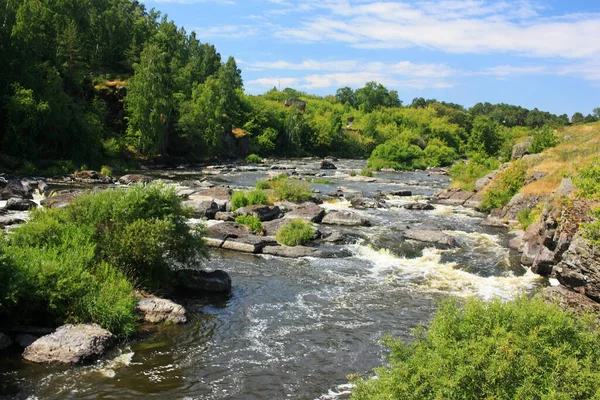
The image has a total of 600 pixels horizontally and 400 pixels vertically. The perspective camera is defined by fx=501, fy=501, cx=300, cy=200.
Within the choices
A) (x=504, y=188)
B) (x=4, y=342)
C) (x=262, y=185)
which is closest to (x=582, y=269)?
(x=4, y=342)

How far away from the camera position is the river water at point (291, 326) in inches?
522

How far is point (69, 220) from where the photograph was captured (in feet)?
64.3

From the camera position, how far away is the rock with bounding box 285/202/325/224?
1436 inches

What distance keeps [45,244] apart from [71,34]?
7317cm

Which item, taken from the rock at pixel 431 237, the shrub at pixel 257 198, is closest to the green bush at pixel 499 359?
the rock at pixel 431 237

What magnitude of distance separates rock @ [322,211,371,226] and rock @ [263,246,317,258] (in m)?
8.28

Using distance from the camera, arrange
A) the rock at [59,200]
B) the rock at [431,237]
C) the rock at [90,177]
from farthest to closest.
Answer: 1. the rock at [90,177]
2. the rock at [59,200]
3. the rock at [431,237]

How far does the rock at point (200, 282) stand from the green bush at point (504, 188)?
103 ft

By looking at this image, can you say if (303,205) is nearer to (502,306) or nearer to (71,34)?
(502,306)

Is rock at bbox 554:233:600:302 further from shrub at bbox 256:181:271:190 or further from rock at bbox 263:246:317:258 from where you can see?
shrub at bbox 256:181:271:190

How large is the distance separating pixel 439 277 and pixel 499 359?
57.2ft

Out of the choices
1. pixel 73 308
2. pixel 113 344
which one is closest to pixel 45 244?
pixel 73 308

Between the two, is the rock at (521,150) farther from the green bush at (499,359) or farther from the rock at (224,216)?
the green bush at (499,359)

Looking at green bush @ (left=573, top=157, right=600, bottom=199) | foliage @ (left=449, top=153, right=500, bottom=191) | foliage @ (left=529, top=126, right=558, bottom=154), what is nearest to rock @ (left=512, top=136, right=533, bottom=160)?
foliage @ (left=529, top=126, right=558, bottom=154)
